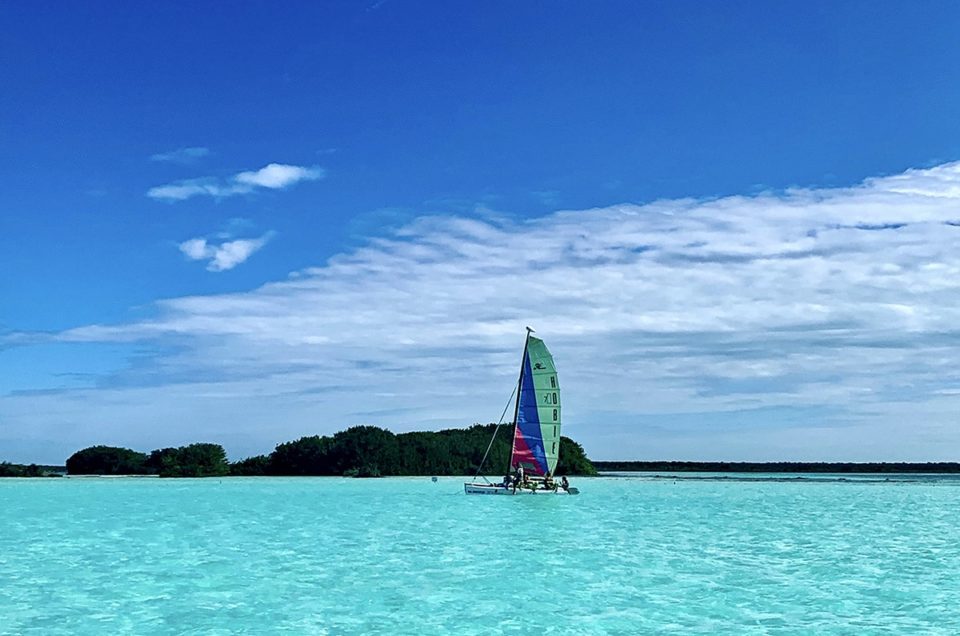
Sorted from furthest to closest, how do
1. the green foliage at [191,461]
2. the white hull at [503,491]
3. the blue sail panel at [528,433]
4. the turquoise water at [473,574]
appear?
1. the green foliage at [191,461]
2. the white hull at [503,491]
3. the blue sail panel at [528,433]
4. the turquoise water at [473,574]

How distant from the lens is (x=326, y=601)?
2170cm

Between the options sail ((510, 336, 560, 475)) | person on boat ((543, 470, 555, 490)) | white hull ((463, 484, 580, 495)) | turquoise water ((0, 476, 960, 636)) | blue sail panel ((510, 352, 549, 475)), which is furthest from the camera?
person on boat ((543, 470, 555, 490))

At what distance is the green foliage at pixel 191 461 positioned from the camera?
14400cm

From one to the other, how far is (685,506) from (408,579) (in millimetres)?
41415

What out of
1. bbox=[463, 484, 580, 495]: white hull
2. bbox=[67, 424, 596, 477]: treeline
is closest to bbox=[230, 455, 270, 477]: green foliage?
bbox=[67, 424, 596, 477]: treeline

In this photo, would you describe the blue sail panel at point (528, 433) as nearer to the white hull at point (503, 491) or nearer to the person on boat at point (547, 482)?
the person on boat at point (547, 482)

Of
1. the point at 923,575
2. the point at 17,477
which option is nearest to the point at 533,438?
the point at 923,575

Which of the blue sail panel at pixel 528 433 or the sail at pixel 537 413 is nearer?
the sail at pixel 537 413

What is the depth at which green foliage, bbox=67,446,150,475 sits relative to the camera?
14812 cm

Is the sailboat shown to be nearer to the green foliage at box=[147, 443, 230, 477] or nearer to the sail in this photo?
the sail

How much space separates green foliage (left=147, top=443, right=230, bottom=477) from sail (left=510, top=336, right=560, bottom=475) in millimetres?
89536

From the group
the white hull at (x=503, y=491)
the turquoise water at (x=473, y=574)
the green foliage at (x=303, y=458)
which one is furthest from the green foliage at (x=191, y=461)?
the turquoise water at (x=473, y=574)

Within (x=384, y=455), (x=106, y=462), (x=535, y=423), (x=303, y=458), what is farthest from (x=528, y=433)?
(x=106, y=462)

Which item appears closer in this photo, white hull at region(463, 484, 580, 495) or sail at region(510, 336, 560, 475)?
sail at region(510, 336, 560, 475)
